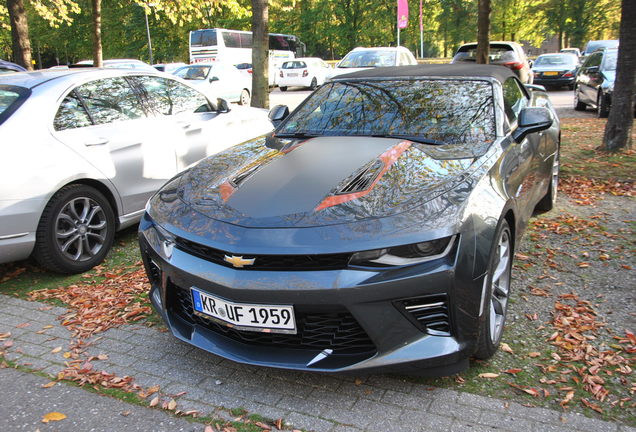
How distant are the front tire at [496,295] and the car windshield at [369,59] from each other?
12752 millimetres

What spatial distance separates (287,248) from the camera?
8.30 feet

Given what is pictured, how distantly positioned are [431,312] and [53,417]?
1.93 meters

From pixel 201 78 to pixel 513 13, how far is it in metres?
35.8

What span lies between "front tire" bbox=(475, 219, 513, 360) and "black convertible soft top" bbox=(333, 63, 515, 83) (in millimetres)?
1428

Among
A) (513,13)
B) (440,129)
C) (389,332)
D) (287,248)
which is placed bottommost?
(389,332)

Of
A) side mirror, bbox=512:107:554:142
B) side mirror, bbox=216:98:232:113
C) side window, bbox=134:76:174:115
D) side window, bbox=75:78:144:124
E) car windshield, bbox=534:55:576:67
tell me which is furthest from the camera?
A: car windshield, bbox=534:55:576:67

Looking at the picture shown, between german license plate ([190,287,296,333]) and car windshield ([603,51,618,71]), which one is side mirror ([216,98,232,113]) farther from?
car windshield ([603,51,618,71])

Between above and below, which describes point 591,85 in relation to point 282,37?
below

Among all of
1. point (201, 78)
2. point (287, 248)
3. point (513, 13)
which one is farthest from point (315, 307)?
point (513, 13)

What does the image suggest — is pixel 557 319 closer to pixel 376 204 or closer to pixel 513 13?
pixel 376 204

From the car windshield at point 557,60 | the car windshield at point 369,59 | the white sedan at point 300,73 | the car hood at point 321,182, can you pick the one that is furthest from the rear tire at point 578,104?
the white sedan at point 300,73

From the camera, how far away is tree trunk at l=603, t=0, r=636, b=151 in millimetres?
7531

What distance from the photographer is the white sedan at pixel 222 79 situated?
58.0ft

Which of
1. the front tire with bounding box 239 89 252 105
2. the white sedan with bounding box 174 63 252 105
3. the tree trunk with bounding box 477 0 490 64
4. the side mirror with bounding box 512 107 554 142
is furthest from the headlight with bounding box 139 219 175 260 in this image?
the front tire with bounding box 239 89 252 105
